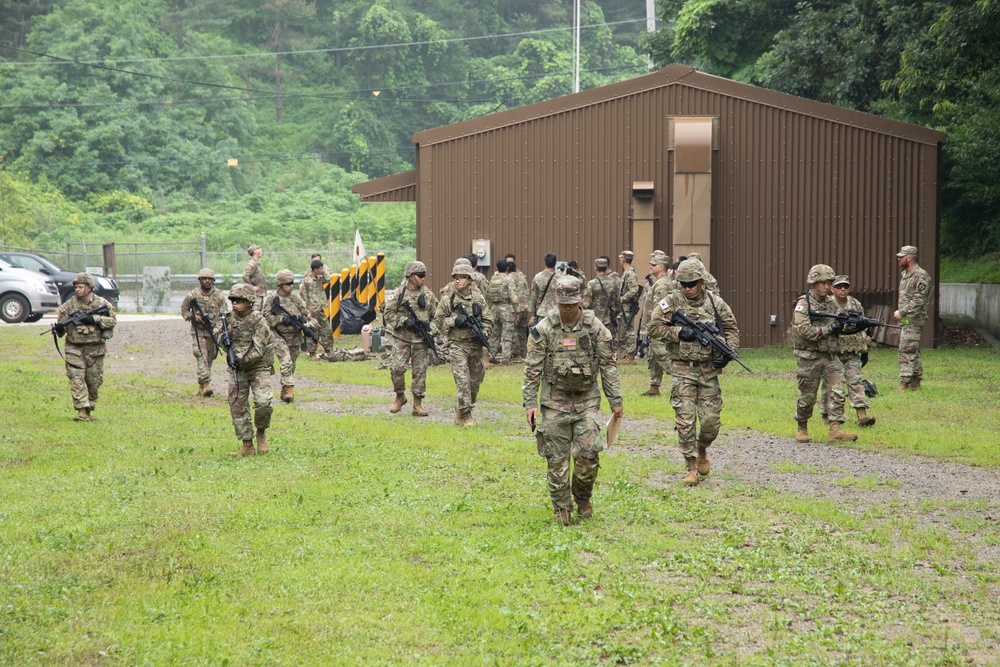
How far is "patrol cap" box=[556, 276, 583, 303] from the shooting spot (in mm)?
8609

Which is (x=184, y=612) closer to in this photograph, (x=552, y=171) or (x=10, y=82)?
(x=552, y=171)

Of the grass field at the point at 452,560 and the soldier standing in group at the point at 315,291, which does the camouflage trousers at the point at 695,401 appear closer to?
the grass field at the point at 452,560

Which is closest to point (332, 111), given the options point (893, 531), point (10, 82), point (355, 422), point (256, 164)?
point (256, 164)

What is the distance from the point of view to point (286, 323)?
662 inches

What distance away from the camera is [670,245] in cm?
2152

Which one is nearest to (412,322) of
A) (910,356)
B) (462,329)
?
(462,329)

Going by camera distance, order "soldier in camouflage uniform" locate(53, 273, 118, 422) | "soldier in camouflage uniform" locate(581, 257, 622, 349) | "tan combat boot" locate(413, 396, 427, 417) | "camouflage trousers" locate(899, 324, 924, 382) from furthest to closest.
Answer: "soldier in camouflage uniform" locate(581, 257, 622, 349) → "camouflage trousers" locate(899, 324, 924, 382) → "tan combat boot" locate(413, 396, 427, 417) → "soldier in camouflage uniform" locate(53, 273, 118, 422)

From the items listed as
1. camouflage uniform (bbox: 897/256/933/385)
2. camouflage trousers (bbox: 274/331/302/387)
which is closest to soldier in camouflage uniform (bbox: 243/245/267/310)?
camouflage trousers (bbox: 274/331/302/387)

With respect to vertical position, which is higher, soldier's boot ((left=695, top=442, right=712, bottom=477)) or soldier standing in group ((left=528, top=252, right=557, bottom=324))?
soldier standing in group ((left=528, top=252, right=557, bottom=324))

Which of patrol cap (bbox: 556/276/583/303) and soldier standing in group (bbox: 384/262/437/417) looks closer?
patrol cap (bbox: 556/276/583/303)

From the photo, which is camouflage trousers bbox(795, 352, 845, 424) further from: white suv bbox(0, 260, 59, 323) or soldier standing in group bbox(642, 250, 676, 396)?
white suv bbox(0, 260, 59, 323)

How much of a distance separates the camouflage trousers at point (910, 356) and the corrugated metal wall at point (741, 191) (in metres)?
5.55

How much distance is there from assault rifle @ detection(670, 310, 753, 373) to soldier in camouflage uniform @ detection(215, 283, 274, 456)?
419 centimetres

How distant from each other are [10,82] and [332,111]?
55.7 ft
